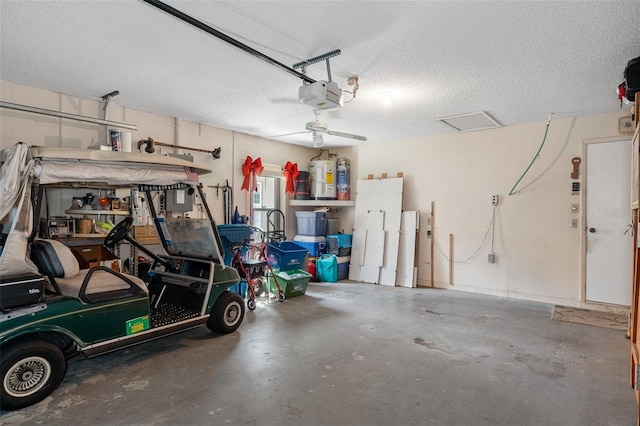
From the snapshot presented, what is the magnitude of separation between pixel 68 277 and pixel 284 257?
3.03 meters

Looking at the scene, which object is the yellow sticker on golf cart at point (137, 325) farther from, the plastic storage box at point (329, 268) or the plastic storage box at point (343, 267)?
the plastic storage box at point (343, 267)

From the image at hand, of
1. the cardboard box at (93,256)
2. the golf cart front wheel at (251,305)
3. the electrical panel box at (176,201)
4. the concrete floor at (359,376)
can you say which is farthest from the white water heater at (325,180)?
the cardboard box at (93,256)

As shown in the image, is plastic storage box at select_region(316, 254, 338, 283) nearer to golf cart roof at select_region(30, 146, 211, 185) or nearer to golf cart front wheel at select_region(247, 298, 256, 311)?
golf cart front wheel at select_region(247, 298, 256, 311)

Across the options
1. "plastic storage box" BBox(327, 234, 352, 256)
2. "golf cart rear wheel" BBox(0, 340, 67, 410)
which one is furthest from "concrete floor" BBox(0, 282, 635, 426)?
"plastic storage box" BBox(327, 234, 352, 256)

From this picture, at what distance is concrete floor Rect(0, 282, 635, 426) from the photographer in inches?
89.6

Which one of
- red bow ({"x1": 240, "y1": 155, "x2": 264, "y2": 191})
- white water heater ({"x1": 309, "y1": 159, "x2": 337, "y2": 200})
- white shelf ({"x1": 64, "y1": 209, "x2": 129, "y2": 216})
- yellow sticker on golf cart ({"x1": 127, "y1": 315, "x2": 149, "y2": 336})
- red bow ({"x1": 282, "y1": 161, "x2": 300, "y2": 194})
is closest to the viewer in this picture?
yellow sticker on golf cart ({"x1": 127, "y1": 315, "x2": 149, "y2": 336})

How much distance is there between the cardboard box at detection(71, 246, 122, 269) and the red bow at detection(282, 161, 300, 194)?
3.37 metres

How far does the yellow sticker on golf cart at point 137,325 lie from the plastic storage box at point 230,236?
1.86 metres

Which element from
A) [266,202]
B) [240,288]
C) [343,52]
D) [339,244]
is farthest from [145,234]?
[339,244]

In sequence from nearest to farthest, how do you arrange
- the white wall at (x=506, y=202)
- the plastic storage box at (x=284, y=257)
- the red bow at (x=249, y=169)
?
the white wall at (x=506, y=202) < the plastic storage box at (x=284, y=257) < the red bow at (x=249, y=169)

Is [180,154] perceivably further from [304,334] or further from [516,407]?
[516,407]

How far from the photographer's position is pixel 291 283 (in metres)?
5.17

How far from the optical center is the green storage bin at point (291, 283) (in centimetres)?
514

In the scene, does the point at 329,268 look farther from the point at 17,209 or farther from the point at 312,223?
the point at 17,209
